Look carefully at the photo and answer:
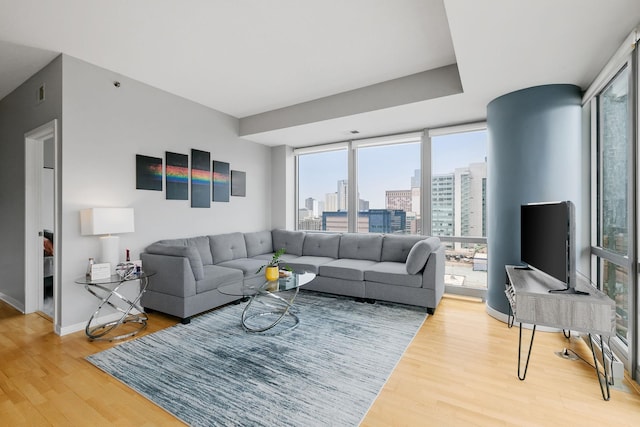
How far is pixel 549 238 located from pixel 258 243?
4.00 meters

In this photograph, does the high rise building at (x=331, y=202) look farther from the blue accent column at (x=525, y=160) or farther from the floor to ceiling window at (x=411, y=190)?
the blue accent column at (x=525, y=160)

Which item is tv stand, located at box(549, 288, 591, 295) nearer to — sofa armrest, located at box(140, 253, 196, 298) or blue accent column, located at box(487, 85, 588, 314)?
blue accent column, located at box(487, 85, 588, 314)

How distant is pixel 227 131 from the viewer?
500cm

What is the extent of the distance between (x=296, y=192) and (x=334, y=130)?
5.70ft

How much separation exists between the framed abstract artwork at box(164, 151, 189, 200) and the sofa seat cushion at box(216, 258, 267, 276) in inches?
43.3

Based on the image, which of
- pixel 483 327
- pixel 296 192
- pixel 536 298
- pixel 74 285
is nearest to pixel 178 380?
pixel 74 285

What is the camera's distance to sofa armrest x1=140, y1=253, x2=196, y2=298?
323 cm

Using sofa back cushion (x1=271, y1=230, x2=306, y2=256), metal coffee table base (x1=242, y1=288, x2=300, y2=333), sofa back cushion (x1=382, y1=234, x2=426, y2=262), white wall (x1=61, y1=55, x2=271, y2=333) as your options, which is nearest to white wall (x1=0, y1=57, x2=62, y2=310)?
white wall (x1=61, y1=55, x2=271, y2=333)

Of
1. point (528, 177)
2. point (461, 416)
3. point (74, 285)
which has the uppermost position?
point (528, 177)

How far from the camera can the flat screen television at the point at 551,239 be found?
2055mm

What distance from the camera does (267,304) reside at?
3850 millimetres

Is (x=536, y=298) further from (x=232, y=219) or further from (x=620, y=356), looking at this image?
(x=232, y=219)

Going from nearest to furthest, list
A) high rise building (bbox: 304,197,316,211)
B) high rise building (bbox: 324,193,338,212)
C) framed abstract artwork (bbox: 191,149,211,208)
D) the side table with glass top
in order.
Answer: the side table with glass top < framed abstract artwork (bbox: 191,149,211,208) < high rise building (bbox: 324,193,338,212) < high rise building (bbox: 304,197,316,211)

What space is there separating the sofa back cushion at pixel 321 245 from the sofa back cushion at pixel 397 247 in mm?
796
